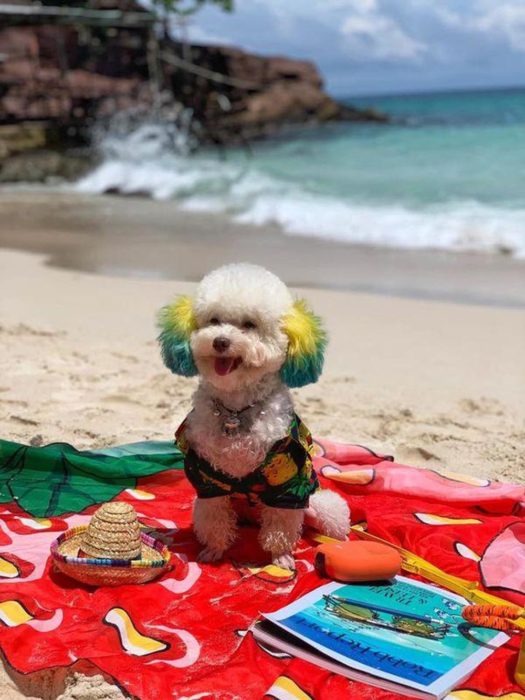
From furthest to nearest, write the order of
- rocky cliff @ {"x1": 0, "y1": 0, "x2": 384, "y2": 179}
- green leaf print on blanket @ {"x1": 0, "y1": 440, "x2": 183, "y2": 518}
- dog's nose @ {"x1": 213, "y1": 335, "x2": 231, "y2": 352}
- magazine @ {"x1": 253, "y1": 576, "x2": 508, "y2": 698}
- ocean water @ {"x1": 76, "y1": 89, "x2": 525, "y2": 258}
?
rocky cliff @ {"x1": 0, "y1": 0, "x2": 384, "y2": 179}
ocean water @ {"x1": 76, "y1": 89, "x2": 525, "y2": 258}
green leaf print on blanket @ {"x1": 0, "y1": 440, "x2": 183, "y2": 518}
dog's nose @ {"x1": 213, "y1": 335, "x2": 231, "y2": 352}
magazine @ {"x1": 253, "y1": 576, "x2": 508, "y2": 698}

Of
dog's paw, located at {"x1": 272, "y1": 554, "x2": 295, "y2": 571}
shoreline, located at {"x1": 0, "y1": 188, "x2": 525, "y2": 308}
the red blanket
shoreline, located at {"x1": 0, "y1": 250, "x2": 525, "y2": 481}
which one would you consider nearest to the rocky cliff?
shoreline, located at {"x1": 0, "y1": 188, "x2": 525, "y2": 308}

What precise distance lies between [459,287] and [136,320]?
316cm

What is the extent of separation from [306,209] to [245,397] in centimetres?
977

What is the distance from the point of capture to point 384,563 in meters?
2.94

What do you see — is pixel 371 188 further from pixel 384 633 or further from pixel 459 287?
pixel 384 633

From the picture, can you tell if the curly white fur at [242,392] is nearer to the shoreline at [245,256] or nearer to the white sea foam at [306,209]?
the shoreline at [245,256]

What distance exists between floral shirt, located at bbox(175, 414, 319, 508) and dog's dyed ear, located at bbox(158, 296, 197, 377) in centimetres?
28

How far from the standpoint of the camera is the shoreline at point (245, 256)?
7.80 m

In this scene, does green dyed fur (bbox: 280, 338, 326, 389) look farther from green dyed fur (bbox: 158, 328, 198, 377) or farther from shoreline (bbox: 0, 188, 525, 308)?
shoreline (bbox: 0, 188, 525, 308)

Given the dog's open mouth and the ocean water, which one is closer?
the dog's open mouth

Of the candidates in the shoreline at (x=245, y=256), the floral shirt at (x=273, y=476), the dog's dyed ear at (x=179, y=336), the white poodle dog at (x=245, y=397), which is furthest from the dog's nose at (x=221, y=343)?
the shoreline at (x=245, y=256)

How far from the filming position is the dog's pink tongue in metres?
2.77

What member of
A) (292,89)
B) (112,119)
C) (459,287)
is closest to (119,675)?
(459,287)

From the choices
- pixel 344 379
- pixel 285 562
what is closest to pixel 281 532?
pixel 285 562
